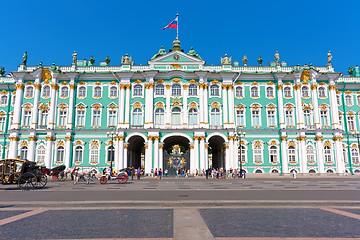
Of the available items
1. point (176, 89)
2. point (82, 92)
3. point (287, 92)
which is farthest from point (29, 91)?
point (287, 92)

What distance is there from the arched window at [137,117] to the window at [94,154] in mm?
7229

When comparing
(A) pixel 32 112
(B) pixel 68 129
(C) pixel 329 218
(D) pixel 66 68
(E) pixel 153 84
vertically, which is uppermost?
(D) pixel 66 68

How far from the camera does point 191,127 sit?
132 ft

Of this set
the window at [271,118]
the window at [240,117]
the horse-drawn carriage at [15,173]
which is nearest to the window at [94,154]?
the horse-drawn carriage at [15,173]

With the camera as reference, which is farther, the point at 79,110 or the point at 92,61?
the point at 92,61

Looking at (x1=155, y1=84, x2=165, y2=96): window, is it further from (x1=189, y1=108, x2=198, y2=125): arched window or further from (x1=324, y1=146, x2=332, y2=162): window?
(x1=324, y1=146, x2=332, y2=162): window

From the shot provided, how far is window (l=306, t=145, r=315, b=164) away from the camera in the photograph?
4051cm

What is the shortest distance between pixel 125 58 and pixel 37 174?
28.4 metres

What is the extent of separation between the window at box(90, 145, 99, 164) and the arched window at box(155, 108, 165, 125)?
34.2ft

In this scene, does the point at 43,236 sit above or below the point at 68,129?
below

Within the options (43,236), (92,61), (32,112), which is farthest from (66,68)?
(43,236)

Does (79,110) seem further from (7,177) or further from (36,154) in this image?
(7,177)

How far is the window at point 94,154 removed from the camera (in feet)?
133

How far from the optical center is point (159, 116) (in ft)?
136
